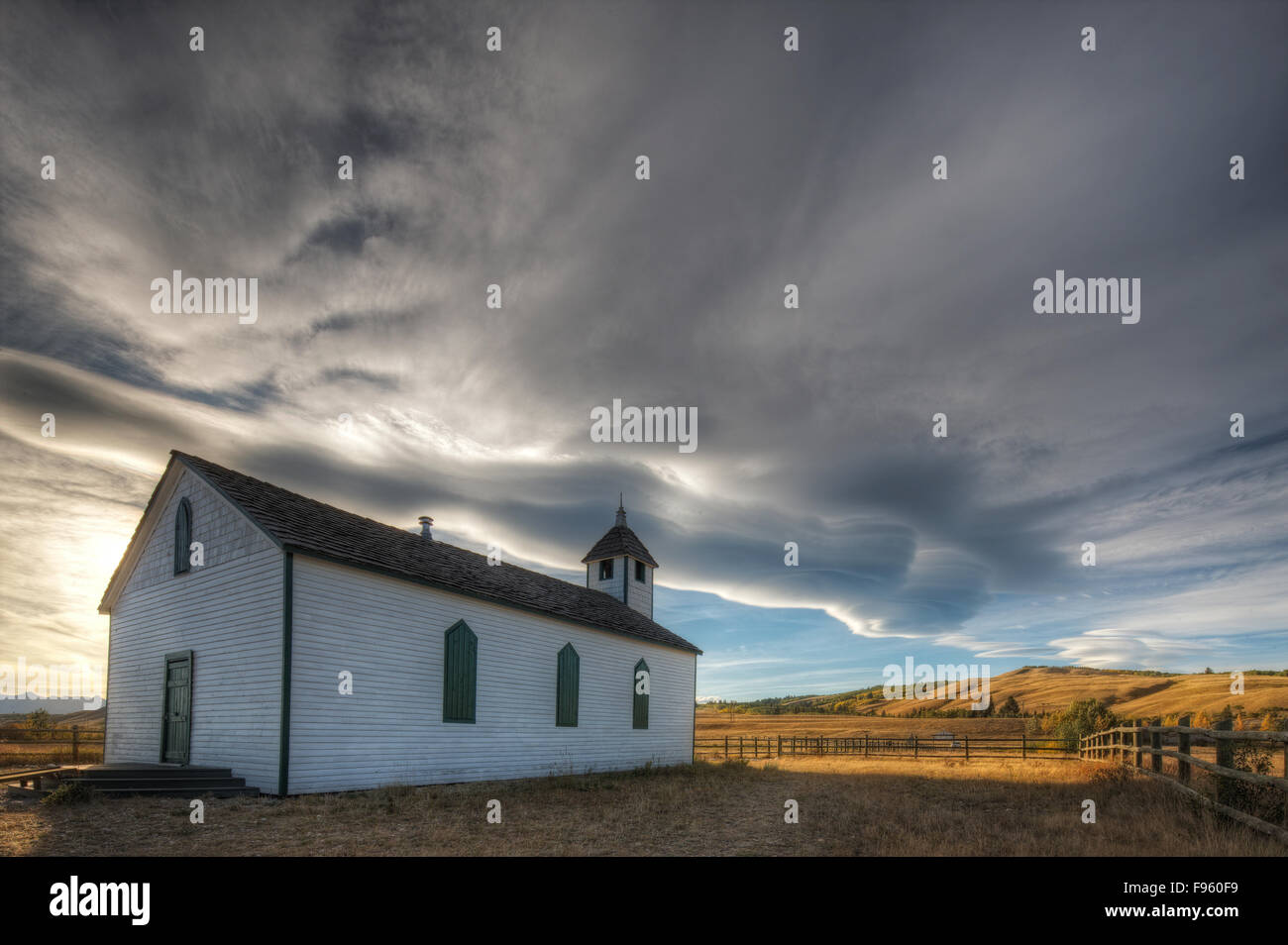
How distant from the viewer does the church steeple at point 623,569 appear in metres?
31.7

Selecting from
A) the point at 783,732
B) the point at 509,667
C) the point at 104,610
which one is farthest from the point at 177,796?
the point at 783,732

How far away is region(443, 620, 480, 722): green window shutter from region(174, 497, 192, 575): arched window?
619 centimetres

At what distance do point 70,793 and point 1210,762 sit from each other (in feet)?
61.4

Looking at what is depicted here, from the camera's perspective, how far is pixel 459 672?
17.6m

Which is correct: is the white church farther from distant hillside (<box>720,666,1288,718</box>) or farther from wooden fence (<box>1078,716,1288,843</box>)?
distant hillside (<box>720,666,1288,718</box>)

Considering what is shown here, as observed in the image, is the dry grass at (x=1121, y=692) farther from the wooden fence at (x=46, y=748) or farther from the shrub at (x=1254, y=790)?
the wooden fence at (x=46, y=748)

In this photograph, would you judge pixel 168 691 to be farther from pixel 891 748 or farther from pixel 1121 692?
pixel 1121 692

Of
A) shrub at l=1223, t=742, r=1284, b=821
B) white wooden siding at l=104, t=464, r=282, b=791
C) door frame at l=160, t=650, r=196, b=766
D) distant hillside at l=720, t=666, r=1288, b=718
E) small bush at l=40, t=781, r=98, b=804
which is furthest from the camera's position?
distant hillside at l=720, t=666, r=1288, b=718

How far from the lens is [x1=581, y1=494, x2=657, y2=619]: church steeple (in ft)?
104

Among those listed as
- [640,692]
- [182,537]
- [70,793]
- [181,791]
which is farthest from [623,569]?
[70,793]

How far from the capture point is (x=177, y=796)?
13336mm

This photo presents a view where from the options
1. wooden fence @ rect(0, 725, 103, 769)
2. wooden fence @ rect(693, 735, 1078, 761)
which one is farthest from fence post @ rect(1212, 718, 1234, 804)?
wooden fence @ rect(0, 725, 103, 769)
